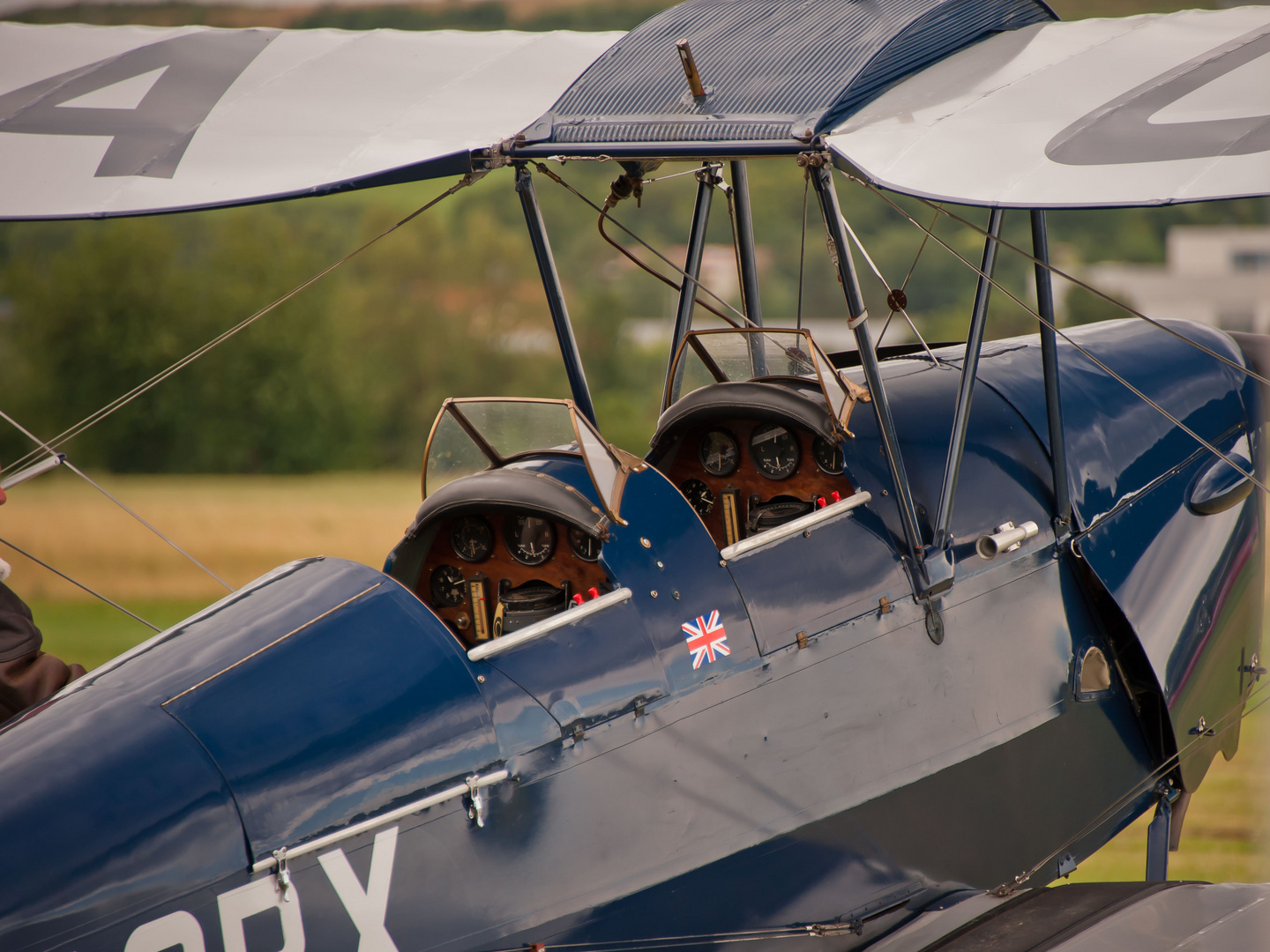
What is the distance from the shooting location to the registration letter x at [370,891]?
2607mm

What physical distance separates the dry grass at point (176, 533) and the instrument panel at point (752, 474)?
1880 centimetres

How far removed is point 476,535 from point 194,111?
250cm

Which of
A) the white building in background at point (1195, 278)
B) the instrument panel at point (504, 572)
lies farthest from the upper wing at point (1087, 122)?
the white building in background at point (1195, 278)

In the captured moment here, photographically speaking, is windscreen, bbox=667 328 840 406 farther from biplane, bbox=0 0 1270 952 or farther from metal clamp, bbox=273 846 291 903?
metal clamp, bbox=273 846 291 903

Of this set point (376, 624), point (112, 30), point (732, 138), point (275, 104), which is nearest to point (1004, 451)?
point (732, 138)

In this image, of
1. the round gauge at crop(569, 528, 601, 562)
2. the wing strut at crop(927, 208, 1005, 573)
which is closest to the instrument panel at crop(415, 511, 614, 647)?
the round gauge at crop(569, 528, 601, 562)

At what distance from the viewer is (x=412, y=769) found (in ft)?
8.94

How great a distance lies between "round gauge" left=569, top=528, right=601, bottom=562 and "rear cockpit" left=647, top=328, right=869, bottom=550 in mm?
682

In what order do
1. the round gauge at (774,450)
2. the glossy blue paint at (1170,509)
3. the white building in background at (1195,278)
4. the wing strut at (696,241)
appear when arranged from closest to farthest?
1. the round gauge at (774,450)
2. the glossy blue paint at (1170,509)
3. the wing strut at (696,241)
4. the white building in background at (1195,278)

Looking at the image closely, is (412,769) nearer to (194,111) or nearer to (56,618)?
(194,111)

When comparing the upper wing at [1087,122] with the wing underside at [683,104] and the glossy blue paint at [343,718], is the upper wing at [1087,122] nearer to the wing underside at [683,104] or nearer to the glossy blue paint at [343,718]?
the wing underside at [683,104]

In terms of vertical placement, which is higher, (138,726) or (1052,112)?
(1052,112)

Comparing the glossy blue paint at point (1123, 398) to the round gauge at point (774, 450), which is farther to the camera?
the glossy blue paint at point (1123, 398)

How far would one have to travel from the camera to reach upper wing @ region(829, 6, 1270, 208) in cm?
312
